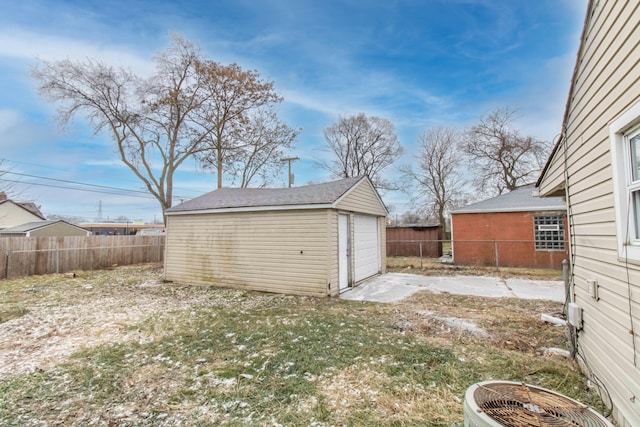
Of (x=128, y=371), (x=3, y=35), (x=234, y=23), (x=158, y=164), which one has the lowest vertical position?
(x=128, y=371)

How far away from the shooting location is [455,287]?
25.7 feet

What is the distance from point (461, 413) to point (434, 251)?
48.7ft

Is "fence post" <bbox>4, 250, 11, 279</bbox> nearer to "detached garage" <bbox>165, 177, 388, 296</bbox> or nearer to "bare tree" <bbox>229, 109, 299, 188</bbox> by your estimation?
"detached garage" <bbox>165, 177, 388, 296</bbox>

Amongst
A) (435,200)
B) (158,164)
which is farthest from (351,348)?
(435,200)

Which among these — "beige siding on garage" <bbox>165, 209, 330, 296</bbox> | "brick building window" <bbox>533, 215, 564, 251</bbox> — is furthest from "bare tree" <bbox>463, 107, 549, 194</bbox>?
"beige siding on garage" <bbox>165, 209, 330, 296</bbox>

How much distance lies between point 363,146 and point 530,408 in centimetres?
2323

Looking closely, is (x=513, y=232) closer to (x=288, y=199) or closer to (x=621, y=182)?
(x=288, y=199)

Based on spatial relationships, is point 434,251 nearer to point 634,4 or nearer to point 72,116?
point 634,4

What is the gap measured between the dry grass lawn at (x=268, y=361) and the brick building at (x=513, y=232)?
7.03 meters

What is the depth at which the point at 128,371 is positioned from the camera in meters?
3.31

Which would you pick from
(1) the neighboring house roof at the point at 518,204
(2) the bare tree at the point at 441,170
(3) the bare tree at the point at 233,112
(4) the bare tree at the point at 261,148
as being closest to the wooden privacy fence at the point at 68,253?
(3) the bare tree at the point at 233,112

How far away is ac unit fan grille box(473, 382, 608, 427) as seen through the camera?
1.54 meters

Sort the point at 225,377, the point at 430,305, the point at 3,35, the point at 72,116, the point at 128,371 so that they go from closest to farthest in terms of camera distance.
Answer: the point at 225,377, the point at 128,371, the point at 430,305, the point at 3,35, the point at 72,116

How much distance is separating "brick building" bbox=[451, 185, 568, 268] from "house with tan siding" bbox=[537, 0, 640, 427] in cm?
871
